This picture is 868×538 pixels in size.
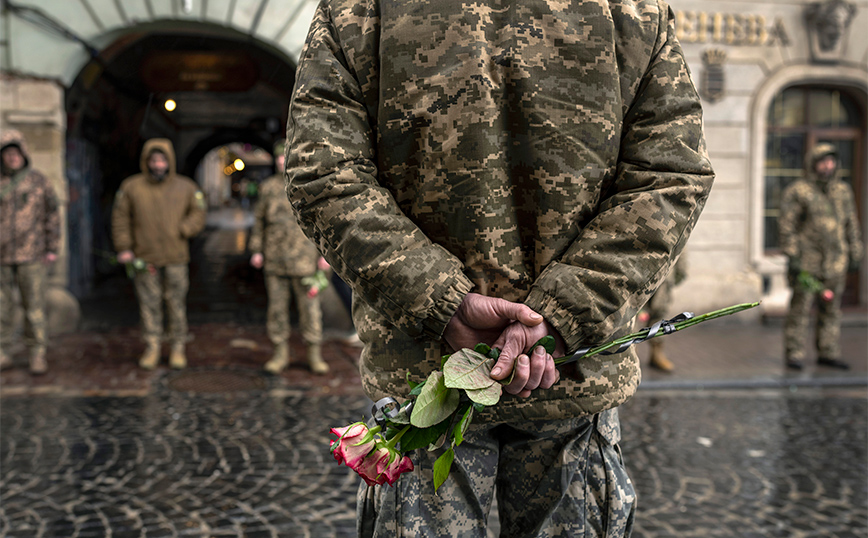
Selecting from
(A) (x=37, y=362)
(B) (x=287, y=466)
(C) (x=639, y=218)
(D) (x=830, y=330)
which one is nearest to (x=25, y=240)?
(A) (x=37, y=362)

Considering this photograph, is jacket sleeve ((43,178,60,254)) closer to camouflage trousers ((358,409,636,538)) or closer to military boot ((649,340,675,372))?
military boot ((649,340,675,372))

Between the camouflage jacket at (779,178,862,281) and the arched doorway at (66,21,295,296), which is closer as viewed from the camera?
the arched doorway at (66,21,295,296)

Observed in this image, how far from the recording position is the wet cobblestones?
3.54 m

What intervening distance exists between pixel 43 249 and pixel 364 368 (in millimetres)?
6136

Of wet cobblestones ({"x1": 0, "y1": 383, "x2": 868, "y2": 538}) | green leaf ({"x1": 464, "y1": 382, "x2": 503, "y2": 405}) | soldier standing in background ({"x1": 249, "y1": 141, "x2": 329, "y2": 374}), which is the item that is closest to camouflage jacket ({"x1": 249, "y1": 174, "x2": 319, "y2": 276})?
soldier standing in background ({"x1": 249, "y1": 141, "x2": 329, "y2": 374})

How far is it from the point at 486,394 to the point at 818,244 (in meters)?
6.96

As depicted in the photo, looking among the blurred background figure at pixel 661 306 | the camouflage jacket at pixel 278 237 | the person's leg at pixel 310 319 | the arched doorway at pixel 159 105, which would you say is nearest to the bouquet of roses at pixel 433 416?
the arched doorway at pixel 159 105

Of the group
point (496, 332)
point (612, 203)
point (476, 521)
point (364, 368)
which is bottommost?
point (476, 521)

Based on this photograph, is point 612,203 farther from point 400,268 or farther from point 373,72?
point 373,72

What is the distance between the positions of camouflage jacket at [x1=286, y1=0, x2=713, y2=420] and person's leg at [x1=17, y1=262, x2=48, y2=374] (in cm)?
606

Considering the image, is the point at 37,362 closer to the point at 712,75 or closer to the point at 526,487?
the point at 526,487

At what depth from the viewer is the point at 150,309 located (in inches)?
274

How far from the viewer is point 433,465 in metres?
1.58

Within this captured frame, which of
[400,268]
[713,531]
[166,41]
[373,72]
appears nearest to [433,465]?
[400,268]
